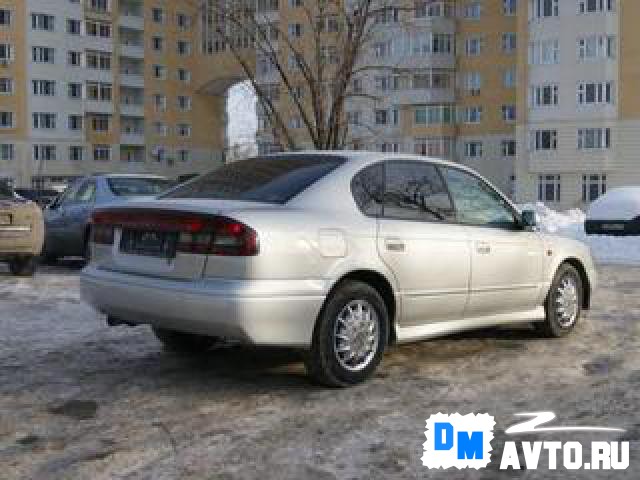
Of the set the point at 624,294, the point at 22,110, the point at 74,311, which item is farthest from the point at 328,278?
the point at 22,110

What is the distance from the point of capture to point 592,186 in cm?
5900

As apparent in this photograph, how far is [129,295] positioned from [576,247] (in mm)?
4086

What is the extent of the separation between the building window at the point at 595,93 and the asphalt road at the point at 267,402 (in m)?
52.8

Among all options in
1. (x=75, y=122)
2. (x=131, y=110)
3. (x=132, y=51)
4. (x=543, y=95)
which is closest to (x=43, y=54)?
(x=75, y=122)

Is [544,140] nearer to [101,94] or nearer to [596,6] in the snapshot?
[596,6]

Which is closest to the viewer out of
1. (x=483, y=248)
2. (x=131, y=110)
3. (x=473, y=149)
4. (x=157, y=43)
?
(x=483, y=248)

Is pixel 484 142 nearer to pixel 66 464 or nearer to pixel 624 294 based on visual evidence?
pixel 624 294

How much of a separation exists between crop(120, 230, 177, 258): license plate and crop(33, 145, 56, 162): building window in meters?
72.6

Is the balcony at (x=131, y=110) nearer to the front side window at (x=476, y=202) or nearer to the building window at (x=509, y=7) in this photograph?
the building window at (x=509, y=7)

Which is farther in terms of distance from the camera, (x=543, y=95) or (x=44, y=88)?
(x=44, y=88)

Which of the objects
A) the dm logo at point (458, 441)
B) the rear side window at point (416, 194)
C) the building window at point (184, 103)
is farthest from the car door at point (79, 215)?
the building window at point (184, 103)

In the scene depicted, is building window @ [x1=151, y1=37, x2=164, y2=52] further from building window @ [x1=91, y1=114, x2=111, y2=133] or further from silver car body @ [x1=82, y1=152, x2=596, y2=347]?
silver car body @ [x1=82, y1=152, x2=596, y2=347]

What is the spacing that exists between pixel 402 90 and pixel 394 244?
63859mm

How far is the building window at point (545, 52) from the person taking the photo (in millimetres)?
59812
